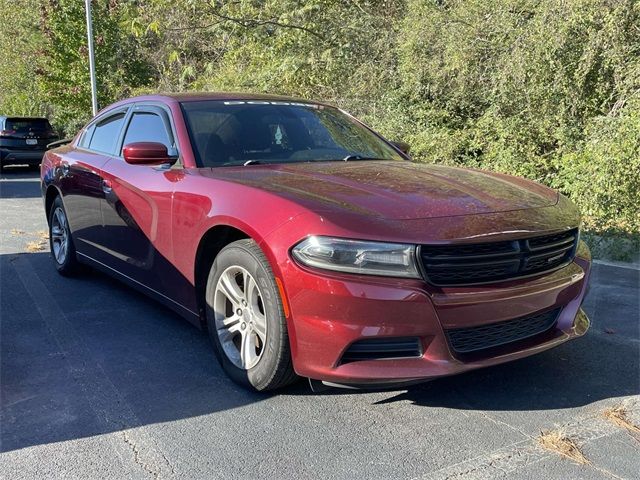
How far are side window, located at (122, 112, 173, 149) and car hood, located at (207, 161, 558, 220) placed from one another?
0.76 meters

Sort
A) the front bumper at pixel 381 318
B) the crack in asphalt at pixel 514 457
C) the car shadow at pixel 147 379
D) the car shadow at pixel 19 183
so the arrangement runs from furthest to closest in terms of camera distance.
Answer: the car shadow at pixel 19 183 → the car shadow at pixel 147 379 → the front bumper at pixel 381 318 → the crack in asphalt at pixel 514 457

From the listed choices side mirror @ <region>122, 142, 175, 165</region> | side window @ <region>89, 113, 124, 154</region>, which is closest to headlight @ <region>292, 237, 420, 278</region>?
side mirror @ <region>122, 142, 175, 165</region>

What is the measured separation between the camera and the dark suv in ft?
56.8

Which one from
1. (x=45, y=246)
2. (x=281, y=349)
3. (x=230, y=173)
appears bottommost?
(x=45, y=246)

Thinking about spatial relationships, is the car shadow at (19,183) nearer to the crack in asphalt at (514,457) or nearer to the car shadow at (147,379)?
the car shadow at (147,379)

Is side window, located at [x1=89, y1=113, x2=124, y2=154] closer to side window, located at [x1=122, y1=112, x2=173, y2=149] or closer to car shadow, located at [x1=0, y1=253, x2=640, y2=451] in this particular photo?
side window, located at [x1=122, y1=112, x2=173, y2=149]

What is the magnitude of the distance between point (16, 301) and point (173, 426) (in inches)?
107

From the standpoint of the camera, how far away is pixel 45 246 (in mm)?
7391

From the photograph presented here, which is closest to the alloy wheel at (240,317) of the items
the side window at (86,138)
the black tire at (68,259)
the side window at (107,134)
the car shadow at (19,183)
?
the side window at (107,134)

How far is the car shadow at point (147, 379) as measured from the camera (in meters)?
3.26

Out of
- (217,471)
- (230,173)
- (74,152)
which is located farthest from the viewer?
(74,152)

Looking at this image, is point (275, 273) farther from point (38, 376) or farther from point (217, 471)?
point (38, 376)

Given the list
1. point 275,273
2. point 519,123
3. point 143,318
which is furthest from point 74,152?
point 519,123

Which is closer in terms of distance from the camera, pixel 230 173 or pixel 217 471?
pixel 217 471
